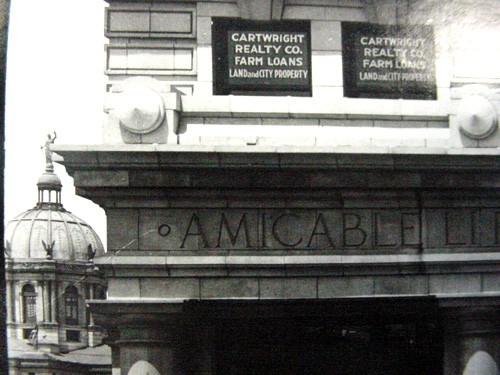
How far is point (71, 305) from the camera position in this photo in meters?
86.5

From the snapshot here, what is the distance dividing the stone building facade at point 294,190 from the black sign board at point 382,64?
1.2 inches

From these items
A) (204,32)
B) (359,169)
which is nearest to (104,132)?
(204,32)

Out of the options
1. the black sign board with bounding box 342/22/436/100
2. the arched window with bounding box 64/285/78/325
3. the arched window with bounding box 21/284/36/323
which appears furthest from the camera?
the arched window with bounding box 64/285/78/325

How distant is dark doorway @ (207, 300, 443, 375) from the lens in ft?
56.8

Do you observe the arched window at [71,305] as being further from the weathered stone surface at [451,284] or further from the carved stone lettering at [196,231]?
the weathered stone surface at [451,284]

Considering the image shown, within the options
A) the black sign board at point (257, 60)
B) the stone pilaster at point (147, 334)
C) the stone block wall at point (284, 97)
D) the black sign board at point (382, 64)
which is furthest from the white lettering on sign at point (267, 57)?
the stone pilaster at point (147, 334)

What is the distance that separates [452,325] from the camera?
57.3 feet

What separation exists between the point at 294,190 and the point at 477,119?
9.43 feet

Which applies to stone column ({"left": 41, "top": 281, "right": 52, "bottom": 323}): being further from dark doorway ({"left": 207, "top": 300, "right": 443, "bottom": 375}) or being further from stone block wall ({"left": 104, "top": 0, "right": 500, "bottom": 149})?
dark doorway ({"left": 207, "top": 300, "right": 443, "bottom": 375})

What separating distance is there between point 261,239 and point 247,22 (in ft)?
10.9

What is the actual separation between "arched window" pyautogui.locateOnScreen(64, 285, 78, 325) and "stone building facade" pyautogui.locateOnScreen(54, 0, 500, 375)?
62752mm

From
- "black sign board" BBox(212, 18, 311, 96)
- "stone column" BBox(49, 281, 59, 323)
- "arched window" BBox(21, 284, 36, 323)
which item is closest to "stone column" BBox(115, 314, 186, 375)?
"black sign board" BBox(212, 18, 311, 96)

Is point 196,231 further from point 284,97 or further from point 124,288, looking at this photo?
point 284,97

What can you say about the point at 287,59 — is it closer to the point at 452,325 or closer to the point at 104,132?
the point at 104,132
